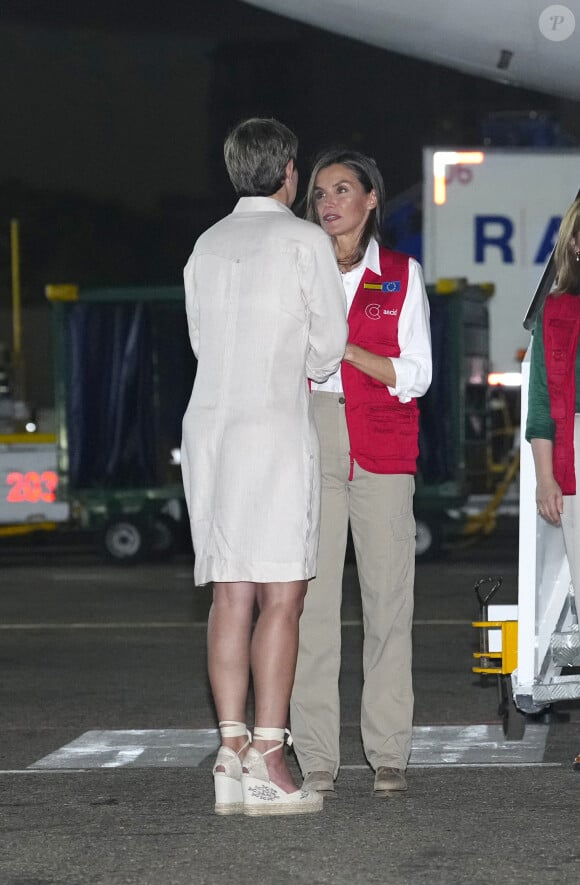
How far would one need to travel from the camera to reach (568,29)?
23.9ft

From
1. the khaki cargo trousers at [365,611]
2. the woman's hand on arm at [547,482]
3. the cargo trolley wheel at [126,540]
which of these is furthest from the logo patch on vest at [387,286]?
the cargo trolley wheel at [126,540]

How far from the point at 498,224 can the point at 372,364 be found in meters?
13.2

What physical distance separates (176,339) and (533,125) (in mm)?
5151

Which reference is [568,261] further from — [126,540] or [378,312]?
[126,540]

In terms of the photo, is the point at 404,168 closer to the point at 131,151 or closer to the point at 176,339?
the point at 131,151

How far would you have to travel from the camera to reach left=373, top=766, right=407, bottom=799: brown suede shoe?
4.88m

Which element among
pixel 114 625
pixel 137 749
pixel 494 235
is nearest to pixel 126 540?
pixel 494 235

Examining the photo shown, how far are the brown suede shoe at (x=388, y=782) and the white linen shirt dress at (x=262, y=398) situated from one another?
2.35 ft

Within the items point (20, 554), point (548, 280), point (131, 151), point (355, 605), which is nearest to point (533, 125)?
point (20, 554)

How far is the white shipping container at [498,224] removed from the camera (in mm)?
17562

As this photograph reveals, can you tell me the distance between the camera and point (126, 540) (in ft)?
54.1

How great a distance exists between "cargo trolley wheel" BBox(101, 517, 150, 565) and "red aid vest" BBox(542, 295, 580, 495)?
11625 mm

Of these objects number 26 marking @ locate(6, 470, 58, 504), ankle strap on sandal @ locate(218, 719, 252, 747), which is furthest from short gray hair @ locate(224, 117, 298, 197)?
number 26 marking @ locate(6, 470, 58, 504)

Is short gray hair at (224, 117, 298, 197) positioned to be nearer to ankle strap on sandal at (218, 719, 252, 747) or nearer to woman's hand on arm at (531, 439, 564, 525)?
woman's hand on arm at (531, 439, 564, 525)
